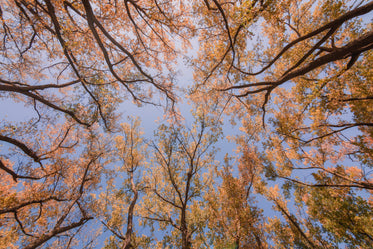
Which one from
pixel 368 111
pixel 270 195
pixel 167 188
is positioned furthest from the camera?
pixel 270 195

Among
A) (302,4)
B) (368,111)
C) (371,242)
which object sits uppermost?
(302,4)

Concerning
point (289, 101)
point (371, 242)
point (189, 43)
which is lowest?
point (371, 242)

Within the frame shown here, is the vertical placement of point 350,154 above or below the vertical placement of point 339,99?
below

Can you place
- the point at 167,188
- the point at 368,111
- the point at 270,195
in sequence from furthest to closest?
the point at 270,195 → the point at 167,188 → the point at 368,111

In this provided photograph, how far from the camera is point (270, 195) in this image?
11016 mm

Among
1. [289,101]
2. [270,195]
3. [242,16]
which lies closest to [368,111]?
[289,101]

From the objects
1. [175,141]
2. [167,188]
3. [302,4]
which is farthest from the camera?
[167,188]

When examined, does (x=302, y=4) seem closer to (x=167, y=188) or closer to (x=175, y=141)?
(x=175, y=141)

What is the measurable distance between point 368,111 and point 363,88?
1254mm

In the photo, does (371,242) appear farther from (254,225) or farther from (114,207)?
(114,207)

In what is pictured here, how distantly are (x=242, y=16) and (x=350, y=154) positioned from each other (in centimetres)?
768

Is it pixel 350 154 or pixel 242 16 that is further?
pixel 350 154

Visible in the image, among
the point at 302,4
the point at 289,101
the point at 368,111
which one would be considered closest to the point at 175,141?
the point at 289,101

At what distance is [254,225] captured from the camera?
664 centimetres
